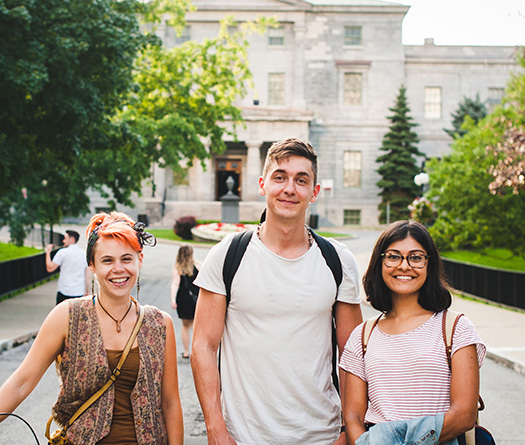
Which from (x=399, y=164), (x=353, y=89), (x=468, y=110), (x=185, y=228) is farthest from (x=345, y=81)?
(x=185, y=228)

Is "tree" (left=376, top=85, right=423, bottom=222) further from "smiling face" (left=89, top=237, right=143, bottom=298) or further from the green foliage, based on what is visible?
"smiling face" (left=89, top=237, right=143, bottom=298)

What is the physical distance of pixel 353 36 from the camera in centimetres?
4916

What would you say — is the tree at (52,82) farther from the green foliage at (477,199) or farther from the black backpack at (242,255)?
the green foliage at (477,199)

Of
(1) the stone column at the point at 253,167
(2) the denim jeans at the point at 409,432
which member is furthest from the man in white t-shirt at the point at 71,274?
(1) the stone column at the point at 253,167

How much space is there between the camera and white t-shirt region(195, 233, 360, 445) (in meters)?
2.84

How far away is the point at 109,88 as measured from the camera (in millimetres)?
14430

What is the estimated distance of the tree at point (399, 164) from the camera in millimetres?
43875

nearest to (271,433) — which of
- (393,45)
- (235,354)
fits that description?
(235,354)

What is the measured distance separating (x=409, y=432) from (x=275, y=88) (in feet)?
157

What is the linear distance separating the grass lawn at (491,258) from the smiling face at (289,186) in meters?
16.3

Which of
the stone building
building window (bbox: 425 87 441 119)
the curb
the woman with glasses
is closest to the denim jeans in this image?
the woman with glasses

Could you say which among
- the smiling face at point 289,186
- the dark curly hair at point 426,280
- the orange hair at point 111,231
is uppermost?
the smiling face at point 289,186

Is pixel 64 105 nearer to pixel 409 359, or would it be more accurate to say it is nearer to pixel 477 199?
pixel 409 359

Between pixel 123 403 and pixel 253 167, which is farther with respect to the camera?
pixel 253 167
